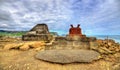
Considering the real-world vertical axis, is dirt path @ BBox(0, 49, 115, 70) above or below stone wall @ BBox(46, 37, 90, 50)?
below

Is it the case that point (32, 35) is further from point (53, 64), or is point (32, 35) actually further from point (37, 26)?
point (53, 64)

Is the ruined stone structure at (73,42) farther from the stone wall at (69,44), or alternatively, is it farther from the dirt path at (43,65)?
the dirt path at (43,65)

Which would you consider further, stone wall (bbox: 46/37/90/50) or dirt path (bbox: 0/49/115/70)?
stone wall (bbox: 46/37/90/50)

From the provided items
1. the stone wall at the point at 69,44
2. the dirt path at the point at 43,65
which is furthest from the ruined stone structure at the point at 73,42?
the dirt path at the point at 43,65

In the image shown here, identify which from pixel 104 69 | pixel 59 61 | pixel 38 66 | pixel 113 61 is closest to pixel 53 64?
pixel 59 61

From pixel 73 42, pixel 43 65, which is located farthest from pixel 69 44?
pixel 43 65

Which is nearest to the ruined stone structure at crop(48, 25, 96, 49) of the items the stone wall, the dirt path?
the stone wall

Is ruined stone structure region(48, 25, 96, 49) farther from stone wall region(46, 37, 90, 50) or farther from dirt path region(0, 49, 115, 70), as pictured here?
dirt path region(0, 49, 115, 70)

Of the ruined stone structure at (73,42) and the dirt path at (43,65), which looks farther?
the ruined stone structure at (73,42)

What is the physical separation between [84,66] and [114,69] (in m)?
1.67

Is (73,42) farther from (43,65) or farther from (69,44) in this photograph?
(43,65)

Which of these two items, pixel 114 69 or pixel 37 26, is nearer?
pixel 114 69

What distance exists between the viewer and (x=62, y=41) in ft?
34.9

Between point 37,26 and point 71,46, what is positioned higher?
point 37,26
